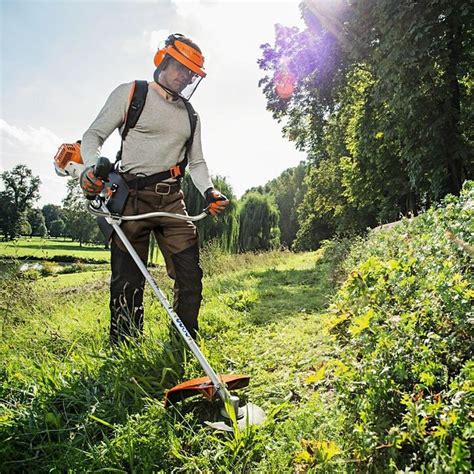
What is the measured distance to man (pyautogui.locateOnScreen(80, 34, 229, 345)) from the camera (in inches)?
125

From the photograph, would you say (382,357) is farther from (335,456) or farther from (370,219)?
(370,219)

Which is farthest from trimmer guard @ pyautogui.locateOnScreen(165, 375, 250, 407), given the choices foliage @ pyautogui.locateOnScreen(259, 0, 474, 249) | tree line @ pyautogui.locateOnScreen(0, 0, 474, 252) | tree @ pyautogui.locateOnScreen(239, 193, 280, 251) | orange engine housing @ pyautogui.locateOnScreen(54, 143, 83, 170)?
tree @ pyautogui.locateOnScreen(239, 193, 280, 251)

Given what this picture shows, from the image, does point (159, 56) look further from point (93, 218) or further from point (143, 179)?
point (93, 218)

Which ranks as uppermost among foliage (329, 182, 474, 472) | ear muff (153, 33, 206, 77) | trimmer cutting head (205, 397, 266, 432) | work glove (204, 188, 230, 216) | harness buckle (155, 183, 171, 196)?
ear muff (153, 33, 206, 77)

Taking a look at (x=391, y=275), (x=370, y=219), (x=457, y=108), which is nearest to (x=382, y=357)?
(x=391, y=275)

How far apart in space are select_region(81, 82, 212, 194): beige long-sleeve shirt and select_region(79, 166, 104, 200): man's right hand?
25 cm

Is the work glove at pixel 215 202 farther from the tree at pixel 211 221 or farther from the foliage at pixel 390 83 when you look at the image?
the tree at pixel 211 221

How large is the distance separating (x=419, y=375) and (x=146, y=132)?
101 inches

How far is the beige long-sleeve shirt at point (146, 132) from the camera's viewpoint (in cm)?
313

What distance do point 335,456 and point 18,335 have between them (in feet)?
10.3

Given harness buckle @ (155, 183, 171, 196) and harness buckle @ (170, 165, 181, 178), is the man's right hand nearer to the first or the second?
harness buckle @ (155, 183, 171, 196)

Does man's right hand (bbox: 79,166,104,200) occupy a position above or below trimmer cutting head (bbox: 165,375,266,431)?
above

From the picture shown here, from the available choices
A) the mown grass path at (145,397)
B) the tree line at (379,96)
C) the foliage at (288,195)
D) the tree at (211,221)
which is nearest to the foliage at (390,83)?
the tree line at (379,96)

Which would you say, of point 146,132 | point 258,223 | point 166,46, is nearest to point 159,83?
point 166,46
